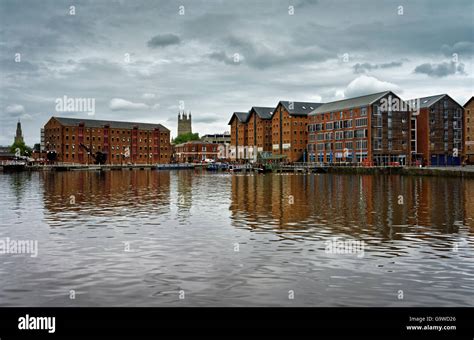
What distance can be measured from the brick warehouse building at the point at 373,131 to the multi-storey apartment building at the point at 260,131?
47.7m

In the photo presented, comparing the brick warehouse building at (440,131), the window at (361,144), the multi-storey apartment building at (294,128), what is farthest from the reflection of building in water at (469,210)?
the multi-storey apartment building at (294,128)

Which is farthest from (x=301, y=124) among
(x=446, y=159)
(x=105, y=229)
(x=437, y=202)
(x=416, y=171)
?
(x=105, y=229)

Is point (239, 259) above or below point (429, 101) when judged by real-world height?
below

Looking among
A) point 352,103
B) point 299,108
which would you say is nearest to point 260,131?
point 299,108

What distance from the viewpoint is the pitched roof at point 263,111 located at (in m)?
190

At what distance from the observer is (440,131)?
133625mm

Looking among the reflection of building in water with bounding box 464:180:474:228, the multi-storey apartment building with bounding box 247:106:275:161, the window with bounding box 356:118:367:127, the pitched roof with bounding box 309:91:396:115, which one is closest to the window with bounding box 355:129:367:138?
the window with bounding box 356:118:367:127

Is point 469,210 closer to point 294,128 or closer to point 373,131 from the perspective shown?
point 373,131

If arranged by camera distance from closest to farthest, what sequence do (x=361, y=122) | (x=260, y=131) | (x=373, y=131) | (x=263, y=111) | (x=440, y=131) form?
(x=373, y=131)
(x=440, y=131)
(x=361, y=122)
(x=260, y=131)
(x=263, y=111)

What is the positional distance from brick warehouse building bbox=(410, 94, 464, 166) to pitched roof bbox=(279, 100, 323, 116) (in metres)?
44.1

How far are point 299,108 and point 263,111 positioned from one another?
23.9 m

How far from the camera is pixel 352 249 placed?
2092 centimetres
